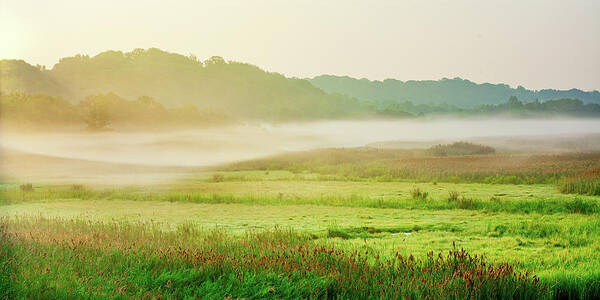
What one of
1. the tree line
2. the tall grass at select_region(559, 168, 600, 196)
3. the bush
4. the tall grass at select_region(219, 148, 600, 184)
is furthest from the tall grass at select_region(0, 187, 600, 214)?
the bush

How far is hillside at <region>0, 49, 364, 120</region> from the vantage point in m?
31.0

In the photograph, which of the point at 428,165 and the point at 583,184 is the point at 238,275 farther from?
the point at 428,165

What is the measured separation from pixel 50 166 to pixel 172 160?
10.5 m

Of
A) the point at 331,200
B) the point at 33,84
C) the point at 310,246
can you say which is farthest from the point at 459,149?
the point at 33,84

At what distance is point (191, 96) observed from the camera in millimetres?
38969

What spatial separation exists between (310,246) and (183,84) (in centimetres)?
3129

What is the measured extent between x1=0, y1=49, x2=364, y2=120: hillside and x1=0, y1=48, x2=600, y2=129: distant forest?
73 mm

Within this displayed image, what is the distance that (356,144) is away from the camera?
143ft

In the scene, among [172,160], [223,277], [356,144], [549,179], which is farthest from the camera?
[356,144]

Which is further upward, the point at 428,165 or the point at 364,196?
the point at 428,165

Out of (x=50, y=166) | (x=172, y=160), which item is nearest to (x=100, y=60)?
(x=50, y=166)

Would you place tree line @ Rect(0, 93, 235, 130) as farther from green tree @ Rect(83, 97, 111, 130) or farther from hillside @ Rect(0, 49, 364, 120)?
hillside @ Rect(0, 49, 364, 120)

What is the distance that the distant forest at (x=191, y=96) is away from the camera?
2934cm

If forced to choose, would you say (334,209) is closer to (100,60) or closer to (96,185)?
(96,185)
